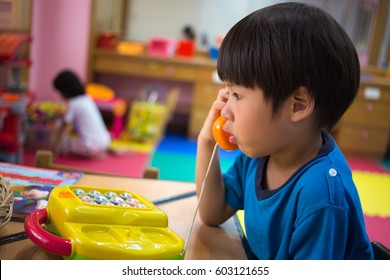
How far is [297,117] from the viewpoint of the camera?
560mm

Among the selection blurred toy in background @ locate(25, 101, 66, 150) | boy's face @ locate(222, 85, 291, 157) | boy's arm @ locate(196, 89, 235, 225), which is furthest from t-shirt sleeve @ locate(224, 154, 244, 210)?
blurred toy in background @ locate(25, 101, 66, 150)

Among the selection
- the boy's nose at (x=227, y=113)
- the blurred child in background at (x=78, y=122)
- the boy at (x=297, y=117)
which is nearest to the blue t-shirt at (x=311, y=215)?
the boy at (x=297, y=117)

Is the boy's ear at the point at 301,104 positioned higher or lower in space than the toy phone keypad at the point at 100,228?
higher

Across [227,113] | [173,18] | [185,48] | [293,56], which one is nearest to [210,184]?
[227,113]

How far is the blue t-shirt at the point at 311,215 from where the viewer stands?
0.52 metres

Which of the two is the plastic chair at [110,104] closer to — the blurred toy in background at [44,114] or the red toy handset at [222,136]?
the blurred toy in background at [44,114]

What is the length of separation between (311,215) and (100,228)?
0.76ft

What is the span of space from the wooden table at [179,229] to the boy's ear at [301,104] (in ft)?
0.65

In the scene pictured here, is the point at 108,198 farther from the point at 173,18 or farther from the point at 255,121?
the point at 173,18

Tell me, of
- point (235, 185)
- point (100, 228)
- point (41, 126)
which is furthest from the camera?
point (41, 126)

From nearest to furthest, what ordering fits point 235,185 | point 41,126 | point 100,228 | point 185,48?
point 100,228 < point 235,185 < point 41,126 < point 185,48

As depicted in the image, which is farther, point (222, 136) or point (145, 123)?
point (145, 123)

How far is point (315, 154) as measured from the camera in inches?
23.9
